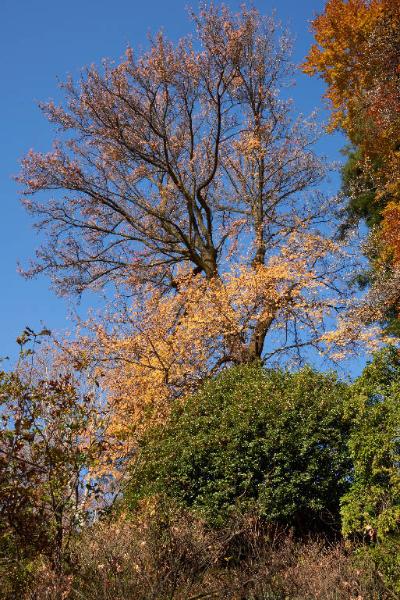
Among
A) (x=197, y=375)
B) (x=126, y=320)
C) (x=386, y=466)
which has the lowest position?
(x=386, y=466)

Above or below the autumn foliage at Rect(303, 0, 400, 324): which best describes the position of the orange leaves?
below

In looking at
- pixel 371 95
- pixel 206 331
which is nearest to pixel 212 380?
pixel 206 331

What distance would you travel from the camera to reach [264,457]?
30.5ft

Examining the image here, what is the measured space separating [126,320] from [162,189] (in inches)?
148

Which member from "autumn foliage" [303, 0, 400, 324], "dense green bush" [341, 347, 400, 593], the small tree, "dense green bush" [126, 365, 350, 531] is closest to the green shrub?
"dense green bush" [341, 347, 400, 593]

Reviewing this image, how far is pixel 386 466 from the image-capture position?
7.66 m

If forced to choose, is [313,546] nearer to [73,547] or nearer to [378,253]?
[73,547]

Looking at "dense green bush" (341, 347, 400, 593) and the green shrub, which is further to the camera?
the green shrub

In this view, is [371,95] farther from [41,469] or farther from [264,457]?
[41,469]

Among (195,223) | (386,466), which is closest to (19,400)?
(386,466)

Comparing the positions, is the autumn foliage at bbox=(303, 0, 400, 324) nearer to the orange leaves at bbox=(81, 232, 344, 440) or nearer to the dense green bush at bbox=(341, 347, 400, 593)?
the orange leaves at bbox=(81, 232, 344, 440)

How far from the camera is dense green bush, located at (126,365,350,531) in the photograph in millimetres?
9078

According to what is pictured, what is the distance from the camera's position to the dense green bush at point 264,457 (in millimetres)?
9078

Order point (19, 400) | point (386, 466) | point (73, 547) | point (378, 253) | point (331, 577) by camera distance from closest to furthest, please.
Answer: point (19, 400) → point (73, 547) → point (331, 577) → point (386, 466) → point (378, 253)
